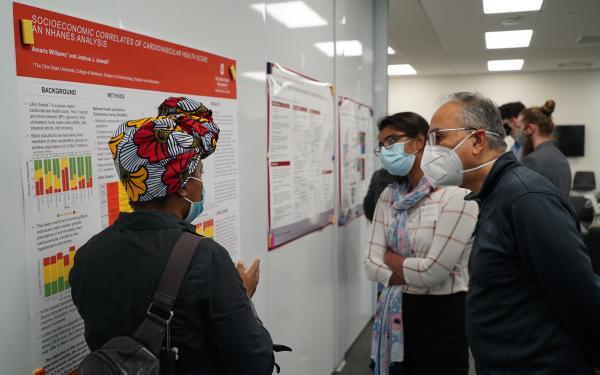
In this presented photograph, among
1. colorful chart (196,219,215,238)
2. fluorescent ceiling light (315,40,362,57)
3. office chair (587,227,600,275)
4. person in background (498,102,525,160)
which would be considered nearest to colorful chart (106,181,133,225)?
colorful chart (196,219,215,238)

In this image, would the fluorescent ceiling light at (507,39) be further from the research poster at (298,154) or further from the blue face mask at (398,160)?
the blue face mask at (398,160)

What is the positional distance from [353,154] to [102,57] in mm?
2362

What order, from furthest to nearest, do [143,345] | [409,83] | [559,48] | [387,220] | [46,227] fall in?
[409,83] < [559,48] < [387,220] < [46,227] < [143,345]

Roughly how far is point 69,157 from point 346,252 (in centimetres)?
A: 239

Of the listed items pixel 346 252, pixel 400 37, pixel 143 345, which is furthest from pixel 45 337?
pixel 400 37

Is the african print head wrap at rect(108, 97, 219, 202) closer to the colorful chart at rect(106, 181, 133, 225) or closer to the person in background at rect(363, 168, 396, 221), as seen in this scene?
the colorful chart at rect(106, 181, 133, 225)

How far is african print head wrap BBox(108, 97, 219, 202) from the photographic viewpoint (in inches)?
37.5

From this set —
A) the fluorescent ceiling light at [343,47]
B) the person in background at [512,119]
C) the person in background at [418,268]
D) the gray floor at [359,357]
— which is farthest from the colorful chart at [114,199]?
the person in background at [512,119]

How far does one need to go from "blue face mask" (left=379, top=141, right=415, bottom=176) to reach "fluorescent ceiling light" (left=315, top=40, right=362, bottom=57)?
2.73 feet

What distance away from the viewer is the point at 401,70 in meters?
9.30

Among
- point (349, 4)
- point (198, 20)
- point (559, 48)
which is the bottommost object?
point (198, 20)

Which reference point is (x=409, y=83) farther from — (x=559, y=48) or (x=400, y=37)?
(x=400, y=37)

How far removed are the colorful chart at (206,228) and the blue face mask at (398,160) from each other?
92 cm

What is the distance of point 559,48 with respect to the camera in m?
7.18
